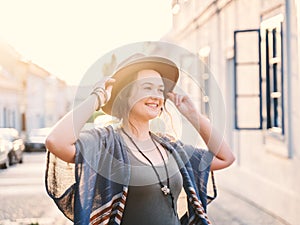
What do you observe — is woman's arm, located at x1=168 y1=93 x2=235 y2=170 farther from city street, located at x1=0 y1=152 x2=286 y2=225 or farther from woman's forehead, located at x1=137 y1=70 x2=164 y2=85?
city street, located at x1=0 y1=152 x2=286 y2=225

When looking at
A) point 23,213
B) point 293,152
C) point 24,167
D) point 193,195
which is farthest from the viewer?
point 24,167

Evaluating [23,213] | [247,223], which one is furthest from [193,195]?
[23,213]

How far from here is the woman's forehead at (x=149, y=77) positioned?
1906 millimetres

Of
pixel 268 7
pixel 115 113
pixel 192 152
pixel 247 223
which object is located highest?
pixel 268 7

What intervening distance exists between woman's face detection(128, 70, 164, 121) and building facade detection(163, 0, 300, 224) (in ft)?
5.99

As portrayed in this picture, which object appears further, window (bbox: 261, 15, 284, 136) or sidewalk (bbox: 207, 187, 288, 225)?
sidewalk (bbox: 207, 187, 288, 225)

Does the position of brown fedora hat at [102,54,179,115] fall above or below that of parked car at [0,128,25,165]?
above

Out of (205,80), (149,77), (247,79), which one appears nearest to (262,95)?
(247,79)

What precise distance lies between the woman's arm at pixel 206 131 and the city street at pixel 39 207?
1903 millimetres

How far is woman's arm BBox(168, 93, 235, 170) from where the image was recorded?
2.00 metres

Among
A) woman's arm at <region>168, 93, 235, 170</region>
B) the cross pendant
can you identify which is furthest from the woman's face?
the cross pendant

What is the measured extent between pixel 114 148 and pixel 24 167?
5341mm

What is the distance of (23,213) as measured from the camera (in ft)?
16.0

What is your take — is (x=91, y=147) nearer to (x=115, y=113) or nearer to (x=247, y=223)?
(x=115, y=113)
